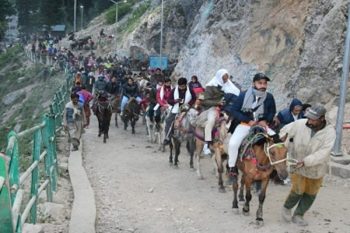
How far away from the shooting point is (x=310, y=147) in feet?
26.9

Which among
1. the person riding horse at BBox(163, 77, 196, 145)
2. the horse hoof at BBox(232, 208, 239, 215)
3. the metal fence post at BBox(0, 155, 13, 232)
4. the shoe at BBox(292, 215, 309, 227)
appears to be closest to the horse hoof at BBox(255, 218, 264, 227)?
the shoe at BBox(292, 215, 309, 227)

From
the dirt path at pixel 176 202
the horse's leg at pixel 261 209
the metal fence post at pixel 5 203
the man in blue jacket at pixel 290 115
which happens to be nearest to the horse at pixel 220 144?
the dirt path at pixel 176 202

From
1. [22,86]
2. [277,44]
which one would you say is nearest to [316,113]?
[277,44]

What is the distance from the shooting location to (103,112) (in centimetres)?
1798

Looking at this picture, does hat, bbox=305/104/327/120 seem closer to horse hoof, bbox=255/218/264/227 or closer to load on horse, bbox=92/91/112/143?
horse hoof, bbox=255/218/264/227

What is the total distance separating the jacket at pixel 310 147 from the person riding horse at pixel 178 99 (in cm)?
522

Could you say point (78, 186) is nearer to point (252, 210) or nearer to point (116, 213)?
point (116, 213)

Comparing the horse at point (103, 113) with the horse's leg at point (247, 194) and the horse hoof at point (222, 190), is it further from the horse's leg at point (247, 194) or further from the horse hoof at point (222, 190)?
the horse's leg at point (247, 194)

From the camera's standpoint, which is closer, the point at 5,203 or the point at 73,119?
the point at 5,203

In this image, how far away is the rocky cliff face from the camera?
16844 millimetres

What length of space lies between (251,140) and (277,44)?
44.2 feet

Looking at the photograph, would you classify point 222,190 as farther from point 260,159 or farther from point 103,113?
point 103,113

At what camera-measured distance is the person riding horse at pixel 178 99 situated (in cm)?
1365

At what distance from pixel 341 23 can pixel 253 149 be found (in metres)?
9.67
